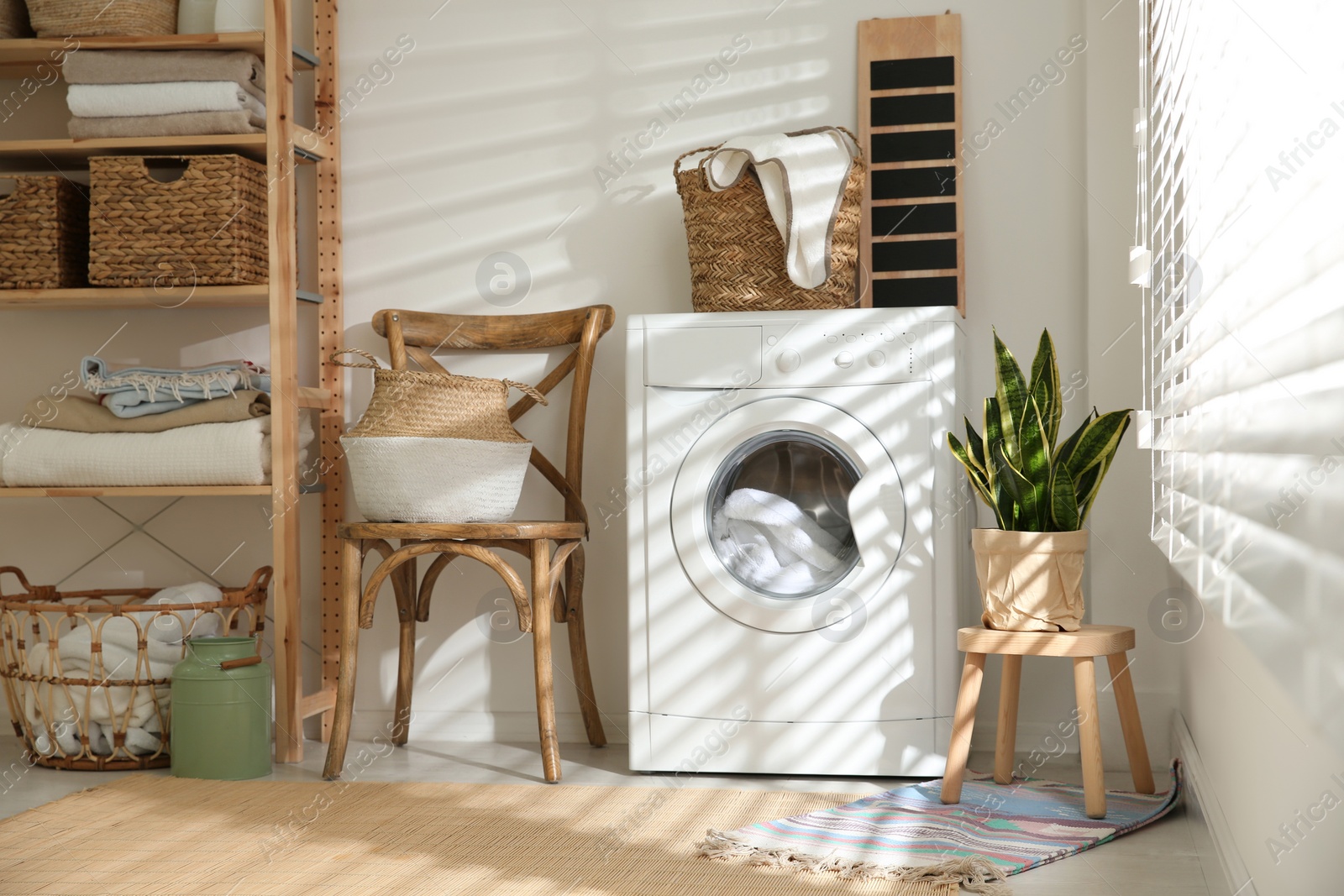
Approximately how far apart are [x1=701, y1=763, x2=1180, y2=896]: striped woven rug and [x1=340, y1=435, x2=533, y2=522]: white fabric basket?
80 cm

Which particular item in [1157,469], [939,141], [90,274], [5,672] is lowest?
[5,672]

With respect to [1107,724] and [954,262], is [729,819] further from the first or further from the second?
[954,262]

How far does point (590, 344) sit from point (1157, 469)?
1.16 m

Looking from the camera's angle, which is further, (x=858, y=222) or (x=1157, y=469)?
(x=858, y=222)

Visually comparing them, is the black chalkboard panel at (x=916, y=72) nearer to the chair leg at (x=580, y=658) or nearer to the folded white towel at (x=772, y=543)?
the folded white towel at (x=772, y=543)

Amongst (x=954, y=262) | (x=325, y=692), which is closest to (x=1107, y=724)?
(x=954, y=262)

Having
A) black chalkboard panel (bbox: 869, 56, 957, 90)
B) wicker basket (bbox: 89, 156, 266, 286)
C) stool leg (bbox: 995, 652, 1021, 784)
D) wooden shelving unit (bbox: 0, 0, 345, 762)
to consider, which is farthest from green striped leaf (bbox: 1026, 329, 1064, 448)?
wicker basket (bbox: 89, 156, 266, 286)

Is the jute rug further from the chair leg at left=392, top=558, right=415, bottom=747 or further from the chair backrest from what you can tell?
the chair backrest

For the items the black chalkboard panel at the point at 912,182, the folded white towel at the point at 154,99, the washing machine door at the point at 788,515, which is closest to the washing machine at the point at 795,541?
the washing machine door at the point at 788,515

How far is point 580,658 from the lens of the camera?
244 cm

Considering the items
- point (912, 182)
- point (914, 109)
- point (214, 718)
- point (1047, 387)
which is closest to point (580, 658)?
point (214, 718)

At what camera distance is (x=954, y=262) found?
240 centimetres

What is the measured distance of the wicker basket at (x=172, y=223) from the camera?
7.73ft

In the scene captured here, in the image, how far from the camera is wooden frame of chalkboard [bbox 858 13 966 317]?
2.41 m
